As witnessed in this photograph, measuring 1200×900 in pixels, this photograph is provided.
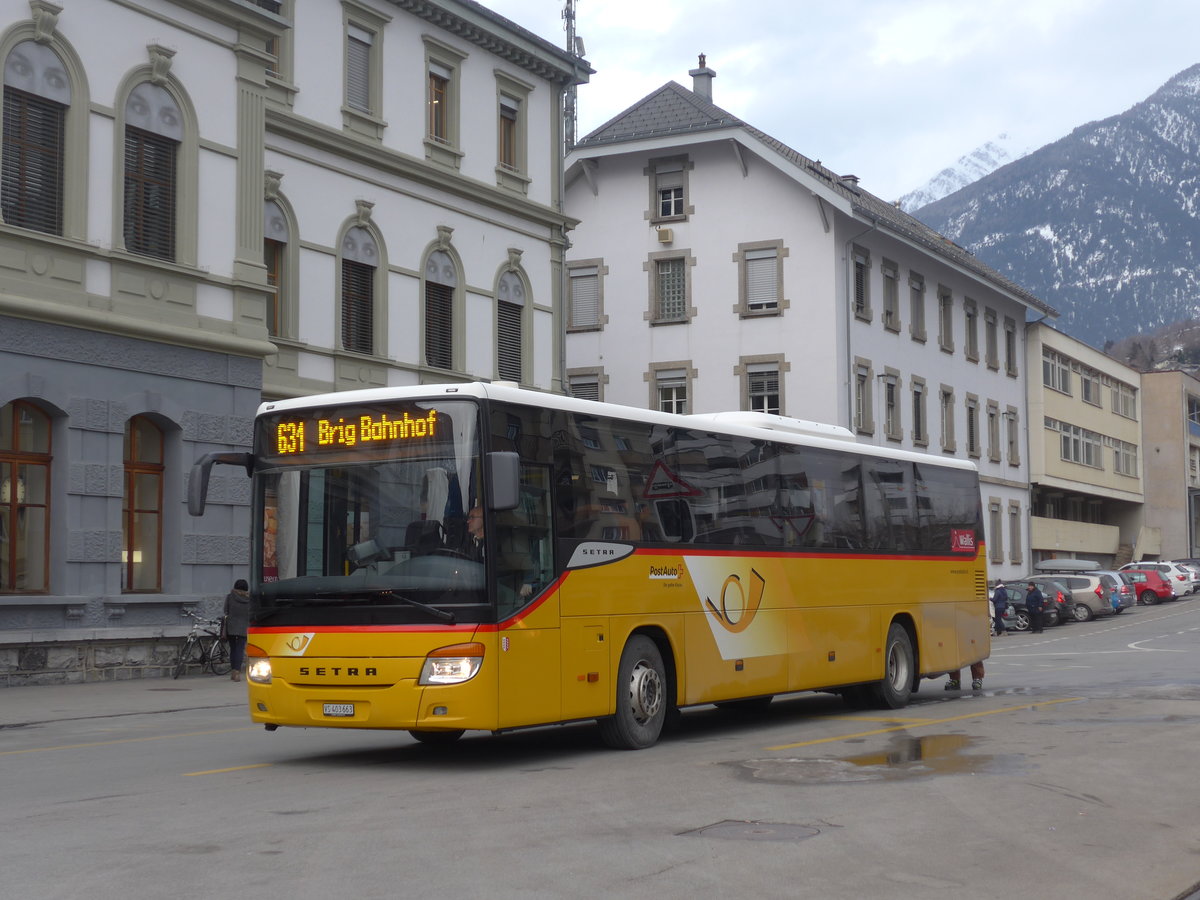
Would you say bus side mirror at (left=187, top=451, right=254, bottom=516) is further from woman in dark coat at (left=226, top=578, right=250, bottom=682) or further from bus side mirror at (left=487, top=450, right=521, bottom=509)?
woman in dark coat at (left=226, top=578, right=250, bottom=682)

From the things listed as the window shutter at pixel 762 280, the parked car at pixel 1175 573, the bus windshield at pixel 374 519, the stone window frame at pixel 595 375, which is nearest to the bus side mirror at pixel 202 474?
the bus windshield at pixel 374 519

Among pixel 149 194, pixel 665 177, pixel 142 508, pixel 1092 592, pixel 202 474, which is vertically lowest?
pixel 1092 592

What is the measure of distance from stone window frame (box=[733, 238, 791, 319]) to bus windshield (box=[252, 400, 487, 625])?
3582 cm

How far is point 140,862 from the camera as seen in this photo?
823 cm

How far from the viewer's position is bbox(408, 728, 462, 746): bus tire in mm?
14743

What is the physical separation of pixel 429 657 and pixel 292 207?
719 inches

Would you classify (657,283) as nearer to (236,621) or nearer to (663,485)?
(236,621)

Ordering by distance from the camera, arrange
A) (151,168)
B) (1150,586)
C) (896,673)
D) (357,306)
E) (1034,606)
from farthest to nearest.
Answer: (1150,586) < (1034,606) < (357,306) < (151,168) < (896,673)

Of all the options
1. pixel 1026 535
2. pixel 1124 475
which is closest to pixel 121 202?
pixel 1026 535

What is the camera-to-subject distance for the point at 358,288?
30656 mm

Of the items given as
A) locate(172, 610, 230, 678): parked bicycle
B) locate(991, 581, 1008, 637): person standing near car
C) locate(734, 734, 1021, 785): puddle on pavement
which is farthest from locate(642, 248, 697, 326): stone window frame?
locate(734, 734, 1021, 785): puddle on pavement

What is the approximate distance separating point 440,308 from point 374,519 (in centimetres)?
2087

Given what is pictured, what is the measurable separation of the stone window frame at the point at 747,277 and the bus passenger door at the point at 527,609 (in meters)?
35.5

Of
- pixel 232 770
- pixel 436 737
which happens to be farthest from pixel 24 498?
pixel 232 770
